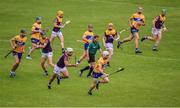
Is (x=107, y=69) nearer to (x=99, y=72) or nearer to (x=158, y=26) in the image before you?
(x=99, y=72)

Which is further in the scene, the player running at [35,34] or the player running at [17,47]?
the player running at [35,34]

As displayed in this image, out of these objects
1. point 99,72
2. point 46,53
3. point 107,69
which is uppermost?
point 46,53

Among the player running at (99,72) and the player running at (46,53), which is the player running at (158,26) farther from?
the player running at (99,72)

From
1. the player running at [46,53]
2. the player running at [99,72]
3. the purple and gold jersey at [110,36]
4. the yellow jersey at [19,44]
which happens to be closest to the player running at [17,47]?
the yellow jersey at [19,44]

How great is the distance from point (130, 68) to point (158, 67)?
181 cm

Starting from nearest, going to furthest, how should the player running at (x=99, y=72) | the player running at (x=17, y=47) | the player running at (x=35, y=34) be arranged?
the player running at (x=99, y=72)
the player running at (x=17, y=47)
the player running at (x=35, y=34)

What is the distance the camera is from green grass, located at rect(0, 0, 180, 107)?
29.6 meters

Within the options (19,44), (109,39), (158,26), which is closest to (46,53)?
(19,44)

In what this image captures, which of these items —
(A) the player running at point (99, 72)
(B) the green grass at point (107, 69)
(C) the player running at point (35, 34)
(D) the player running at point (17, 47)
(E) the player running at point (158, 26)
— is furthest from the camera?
(E) the player running at point (158, 26)

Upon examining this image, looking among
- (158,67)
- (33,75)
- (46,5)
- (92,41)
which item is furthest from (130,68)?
(46,5)

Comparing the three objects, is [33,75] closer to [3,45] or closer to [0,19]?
[3,45]

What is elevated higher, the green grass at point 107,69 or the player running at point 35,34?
the player running at point 35,34

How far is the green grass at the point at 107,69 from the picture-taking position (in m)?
29.6

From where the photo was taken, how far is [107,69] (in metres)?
→ 35.5
